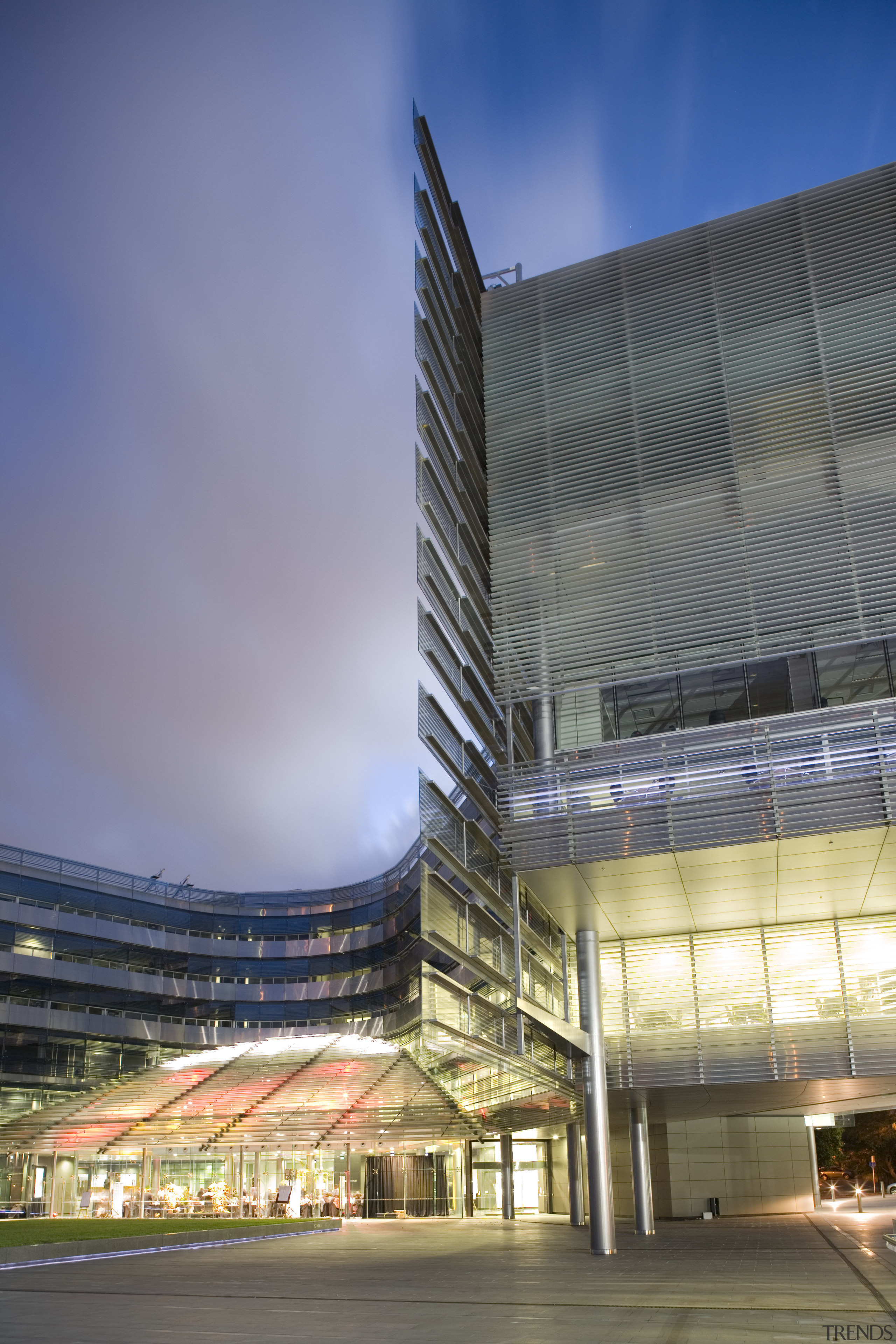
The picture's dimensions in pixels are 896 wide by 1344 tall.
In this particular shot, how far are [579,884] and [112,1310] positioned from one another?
32.7 feet

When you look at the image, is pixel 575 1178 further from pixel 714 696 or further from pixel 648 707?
pixel 714 696

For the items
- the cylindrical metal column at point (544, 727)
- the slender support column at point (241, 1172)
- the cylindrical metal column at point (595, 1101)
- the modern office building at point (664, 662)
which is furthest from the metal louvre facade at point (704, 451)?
the slender support column at point (241, 1172)

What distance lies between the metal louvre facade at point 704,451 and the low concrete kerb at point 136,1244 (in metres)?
12.7

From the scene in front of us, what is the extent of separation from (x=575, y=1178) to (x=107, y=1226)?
39.4ft

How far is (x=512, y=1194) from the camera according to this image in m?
34.8

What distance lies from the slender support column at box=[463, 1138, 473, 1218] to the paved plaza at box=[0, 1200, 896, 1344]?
673 inches

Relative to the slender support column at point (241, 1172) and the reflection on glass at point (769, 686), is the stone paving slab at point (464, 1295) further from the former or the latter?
the slender support column at point (241, 1172)

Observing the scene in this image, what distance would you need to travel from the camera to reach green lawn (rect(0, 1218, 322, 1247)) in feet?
69.3

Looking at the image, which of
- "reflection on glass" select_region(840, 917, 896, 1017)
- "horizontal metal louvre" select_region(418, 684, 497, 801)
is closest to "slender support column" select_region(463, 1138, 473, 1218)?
"horizontal metal louvre" select_region(418, 684, 497, 801)

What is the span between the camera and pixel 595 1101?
19.4m

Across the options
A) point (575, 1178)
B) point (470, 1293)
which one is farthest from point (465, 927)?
point (575, 1178)

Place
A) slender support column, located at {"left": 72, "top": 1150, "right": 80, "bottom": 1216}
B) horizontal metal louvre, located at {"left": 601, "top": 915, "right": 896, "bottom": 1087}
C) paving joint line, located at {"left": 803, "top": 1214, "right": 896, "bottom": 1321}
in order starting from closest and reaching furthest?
paving joint line, located at {"left": 803, "top": 1214, "right": 896, "bottom": 1321} → horizontal metal louvre, located at {"left": 601, "top": 915, "right": 896, "bottom": 1087} → slender support column, located at {"left": 72, "top": 1150, "right": 80, "bottom": 1216}

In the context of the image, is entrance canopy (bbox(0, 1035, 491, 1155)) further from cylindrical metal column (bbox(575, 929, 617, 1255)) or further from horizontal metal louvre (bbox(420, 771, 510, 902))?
cylindrical metal column (bbox(575, 929, 617, 1255))

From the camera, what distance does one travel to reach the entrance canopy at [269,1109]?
1339 inches
